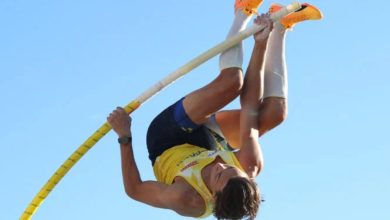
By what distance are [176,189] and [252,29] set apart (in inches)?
87.5

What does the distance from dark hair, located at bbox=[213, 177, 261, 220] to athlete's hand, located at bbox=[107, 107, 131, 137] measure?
5.32 ft

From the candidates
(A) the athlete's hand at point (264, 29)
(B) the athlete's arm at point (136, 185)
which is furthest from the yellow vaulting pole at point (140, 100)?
(B) the athlete's arm at point (136, 185)

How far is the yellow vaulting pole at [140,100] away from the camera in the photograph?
35.1ft

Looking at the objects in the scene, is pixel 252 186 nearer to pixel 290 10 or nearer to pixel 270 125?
pixel 270 125

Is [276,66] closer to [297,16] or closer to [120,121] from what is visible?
[297,16]

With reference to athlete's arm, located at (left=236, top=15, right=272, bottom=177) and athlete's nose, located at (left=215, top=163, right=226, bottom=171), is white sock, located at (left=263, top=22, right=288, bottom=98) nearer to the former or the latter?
athlete's arm, located at (left=236, top=15, right=272, bottom=177)

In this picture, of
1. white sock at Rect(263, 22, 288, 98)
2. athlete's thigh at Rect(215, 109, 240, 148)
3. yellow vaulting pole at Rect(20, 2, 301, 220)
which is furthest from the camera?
athlete's thigh at Rect(215, 109, 240, 148)

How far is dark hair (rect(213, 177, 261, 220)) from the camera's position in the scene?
9.33 m

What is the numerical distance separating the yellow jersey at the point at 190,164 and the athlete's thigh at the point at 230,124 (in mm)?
562

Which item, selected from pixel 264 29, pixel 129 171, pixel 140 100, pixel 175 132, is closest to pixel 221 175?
pixel 129 171

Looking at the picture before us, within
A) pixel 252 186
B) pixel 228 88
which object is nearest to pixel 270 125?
pixel 228 88

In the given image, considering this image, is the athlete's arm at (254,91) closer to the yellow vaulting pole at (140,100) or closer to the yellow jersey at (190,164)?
the yellow vaulting pole at (140,100)

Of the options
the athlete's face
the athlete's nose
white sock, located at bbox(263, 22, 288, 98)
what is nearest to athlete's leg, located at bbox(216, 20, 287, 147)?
white sock, located at bbox(263, 22, 288, 98)

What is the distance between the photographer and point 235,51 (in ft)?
35.1
